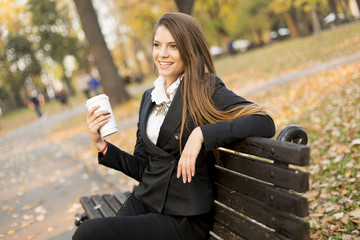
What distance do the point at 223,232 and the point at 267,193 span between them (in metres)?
0.54

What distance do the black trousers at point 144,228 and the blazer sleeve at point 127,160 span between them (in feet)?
1.60

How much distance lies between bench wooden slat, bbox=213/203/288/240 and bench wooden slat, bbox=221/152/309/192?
0.86 feet

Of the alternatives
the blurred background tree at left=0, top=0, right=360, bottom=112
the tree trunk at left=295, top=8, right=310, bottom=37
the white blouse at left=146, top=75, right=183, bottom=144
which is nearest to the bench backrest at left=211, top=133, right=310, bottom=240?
the white blouse at left=146, top=75, right=183, bottom=144

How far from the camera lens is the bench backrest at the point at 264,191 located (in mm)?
1644

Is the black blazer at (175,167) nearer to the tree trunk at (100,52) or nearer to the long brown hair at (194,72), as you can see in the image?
the long brown hair at (194,72)

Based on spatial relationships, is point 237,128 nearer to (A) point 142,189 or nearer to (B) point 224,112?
(B) point 224,112

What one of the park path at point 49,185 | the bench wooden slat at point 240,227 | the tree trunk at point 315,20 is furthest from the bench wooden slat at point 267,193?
the tree trunk at point 315,20

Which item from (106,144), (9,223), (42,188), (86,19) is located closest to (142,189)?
(106,144)

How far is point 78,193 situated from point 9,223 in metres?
1.17

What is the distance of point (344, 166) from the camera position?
4.13 metres

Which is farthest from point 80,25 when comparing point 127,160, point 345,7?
point 127,160

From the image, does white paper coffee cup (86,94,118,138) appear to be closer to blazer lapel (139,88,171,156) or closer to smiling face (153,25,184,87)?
blazer lapel (139,88,171,156)

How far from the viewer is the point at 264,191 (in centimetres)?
188

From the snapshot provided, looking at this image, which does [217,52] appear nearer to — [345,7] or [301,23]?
[301,23]
